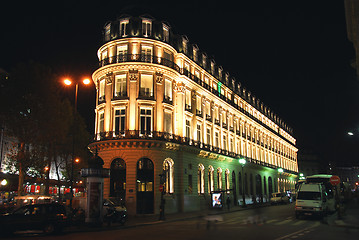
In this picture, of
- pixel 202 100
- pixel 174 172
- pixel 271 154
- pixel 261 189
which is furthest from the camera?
pixel 271 154

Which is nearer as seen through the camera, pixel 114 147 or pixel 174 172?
pixel 114 147

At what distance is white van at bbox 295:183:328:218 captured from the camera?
25.5 meters

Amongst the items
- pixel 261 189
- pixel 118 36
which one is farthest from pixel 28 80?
pixel 261 189

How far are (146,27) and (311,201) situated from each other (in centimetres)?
2533

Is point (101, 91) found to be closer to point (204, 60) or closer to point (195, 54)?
point (195, 54)

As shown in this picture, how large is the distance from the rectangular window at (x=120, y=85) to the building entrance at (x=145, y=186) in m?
7.86

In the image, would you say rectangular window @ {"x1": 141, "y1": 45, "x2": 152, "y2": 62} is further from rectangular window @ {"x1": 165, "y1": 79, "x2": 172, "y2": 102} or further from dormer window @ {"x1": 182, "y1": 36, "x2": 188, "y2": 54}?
dormer window @ {"x1": 182, "y1": 36, "x2": 188, "y2": 54}

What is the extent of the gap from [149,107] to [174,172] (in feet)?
26.1

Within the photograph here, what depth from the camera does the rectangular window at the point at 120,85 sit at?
121 feet

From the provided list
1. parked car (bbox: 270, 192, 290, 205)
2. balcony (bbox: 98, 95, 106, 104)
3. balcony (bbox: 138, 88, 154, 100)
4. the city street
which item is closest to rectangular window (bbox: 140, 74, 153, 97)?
balcony (bbox: 138, 88, 154, 100)

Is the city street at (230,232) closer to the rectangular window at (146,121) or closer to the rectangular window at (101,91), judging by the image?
the rectangular window at (146,121)

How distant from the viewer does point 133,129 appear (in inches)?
1403

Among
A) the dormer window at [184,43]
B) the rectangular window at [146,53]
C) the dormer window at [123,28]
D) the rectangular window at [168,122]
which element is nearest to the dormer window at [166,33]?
the rectangular window at [146,53]

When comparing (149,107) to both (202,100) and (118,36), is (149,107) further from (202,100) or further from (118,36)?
(202,100)
